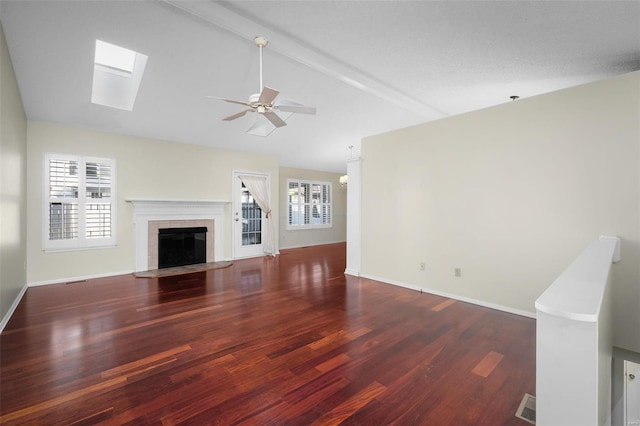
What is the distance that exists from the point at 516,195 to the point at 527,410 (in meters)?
2.43

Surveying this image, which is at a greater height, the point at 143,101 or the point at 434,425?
the point at 143,101

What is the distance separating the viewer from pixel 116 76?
14.3ft

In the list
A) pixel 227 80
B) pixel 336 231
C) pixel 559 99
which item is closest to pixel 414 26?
pixel 559 99

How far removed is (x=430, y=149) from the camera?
425cm

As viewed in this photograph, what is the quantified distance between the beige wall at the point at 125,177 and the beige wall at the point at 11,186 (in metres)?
0.37

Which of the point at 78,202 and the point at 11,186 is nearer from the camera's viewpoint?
the point at 11,186

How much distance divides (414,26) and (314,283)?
372 cm

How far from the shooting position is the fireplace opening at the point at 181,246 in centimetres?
582

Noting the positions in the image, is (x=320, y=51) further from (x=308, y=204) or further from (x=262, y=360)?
(x=308, y=204)

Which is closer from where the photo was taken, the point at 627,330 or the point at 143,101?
the point at 627,330

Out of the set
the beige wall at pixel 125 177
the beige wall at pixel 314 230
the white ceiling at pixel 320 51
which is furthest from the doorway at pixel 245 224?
the white ceiling at pixel 320 51

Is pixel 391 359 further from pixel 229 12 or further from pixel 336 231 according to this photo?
pixel 336 231

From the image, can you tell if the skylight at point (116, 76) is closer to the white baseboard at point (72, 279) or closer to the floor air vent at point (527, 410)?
the white baseboard at point (72, 279)

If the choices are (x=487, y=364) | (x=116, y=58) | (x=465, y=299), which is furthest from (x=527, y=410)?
(x=116, y=58)
